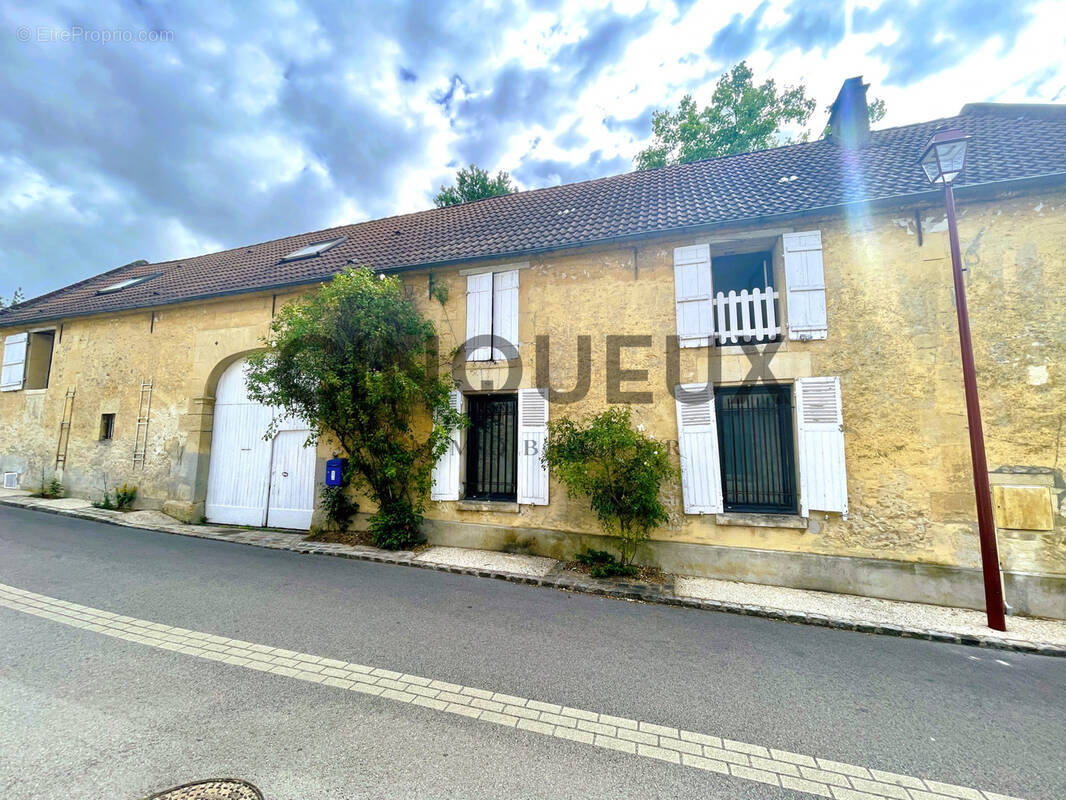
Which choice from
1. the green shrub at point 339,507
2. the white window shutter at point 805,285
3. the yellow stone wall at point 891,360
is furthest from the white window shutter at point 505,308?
the white window shutter at point 805,285

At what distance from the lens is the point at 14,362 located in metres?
11.7

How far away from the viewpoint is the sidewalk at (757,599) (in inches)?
177

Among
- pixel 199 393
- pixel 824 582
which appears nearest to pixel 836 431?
pixel 824 582

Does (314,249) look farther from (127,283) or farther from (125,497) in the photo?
(125,497)

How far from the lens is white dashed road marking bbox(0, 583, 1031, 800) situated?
7.72ft

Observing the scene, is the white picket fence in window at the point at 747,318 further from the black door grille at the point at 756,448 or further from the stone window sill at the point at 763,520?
the stone window sill at the point at 763,520

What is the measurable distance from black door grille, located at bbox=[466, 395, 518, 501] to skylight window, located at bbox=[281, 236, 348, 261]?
6236 millimetres

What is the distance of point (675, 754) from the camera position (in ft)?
8.27

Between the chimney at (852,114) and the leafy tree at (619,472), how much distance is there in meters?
7.24

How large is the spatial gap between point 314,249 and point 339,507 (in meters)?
6.81

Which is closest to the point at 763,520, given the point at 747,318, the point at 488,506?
the point at 747,318

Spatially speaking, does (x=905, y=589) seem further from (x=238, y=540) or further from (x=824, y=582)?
(x=238, y=540)

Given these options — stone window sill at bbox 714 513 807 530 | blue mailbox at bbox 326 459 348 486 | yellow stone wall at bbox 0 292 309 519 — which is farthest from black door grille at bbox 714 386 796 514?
yellow stone wall at bbox 0 292 309 519

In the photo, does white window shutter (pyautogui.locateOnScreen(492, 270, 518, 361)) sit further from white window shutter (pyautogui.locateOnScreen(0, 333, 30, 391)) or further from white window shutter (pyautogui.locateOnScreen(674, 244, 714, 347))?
white window shutter (pyautogui.locateOnScreen(0, 333, 30, 391))
